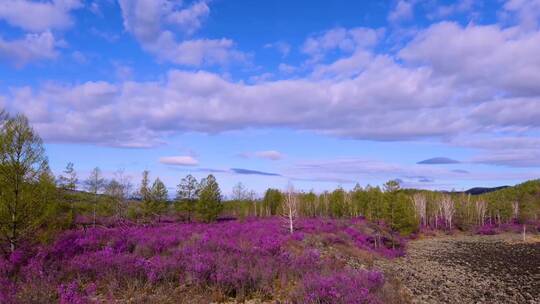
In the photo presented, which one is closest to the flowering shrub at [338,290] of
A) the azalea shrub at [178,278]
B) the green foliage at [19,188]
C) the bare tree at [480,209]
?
the azalea shrub at [178,278]

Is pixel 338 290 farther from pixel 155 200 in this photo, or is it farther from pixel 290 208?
pixel 155 200

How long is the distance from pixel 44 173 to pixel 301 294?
11.9m

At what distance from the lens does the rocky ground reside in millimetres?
19406

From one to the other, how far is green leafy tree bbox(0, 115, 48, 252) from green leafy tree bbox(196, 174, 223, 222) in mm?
34789

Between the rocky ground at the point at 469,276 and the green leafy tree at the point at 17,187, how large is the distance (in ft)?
55.7

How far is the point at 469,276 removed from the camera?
85.8 feet

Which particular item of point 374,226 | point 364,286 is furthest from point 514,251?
point 364,286

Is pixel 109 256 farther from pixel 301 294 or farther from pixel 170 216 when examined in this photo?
pixel 170 216

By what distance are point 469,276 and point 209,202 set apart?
33134 mm

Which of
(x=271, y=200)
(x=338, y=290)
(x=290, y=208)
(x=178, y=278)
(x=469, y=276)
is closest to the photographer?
(x=338, y=290)

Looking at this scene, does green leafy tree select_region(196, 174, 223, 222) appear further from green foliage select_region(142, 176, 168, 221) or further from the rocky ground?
the rocky ground

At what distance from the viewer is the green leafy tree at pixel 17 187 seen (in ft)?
47.6

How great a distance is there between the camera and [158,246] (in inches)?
848

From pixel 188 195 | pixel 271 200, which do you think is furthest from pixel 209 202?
pixel 271 200
